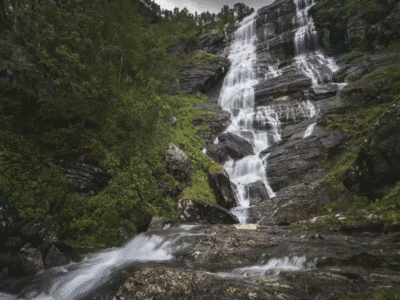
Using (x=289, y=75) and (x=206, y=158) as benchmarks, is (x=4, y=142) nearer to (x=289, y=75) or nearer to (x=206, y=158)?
(x=206, y=158)

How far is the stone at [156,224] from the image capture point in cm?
985

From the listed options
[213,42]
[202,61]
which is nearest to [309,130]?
[202,61]

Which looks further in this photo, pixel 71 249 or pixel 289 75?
pixel 289 75

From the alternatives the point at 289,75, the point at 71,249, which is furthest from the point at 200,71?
the point at 71,249

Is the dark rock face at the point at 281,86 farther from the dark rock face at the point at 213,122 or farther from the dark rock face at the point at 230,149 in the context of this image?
the dark rock face at the point at 230,149

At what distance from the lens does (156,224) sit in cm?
1000

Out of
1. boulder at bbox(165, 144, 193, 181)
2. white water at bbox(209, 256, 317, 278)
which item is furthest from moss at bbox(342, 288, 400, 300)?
boulder at bbox(165, 144, 193, 181)

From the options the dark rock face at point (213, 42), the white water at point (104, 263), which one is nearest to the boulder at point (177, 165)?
the white water at point (104, 263)

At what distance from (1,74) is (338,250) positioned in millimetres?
11374

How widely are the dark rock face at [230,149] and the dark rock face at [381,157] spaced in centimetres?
882

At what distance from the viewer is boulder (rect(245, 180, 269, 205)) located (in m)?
13.4

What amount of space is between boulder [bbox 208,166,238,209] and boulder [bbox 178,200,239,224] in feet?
5.71

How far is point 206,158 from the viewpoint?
15773 millimetres

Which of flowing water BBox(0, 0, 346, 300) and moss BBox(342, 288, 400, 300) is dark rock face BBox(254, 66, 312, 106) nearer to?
flowing water BBox(0, 0, 346, 300)
